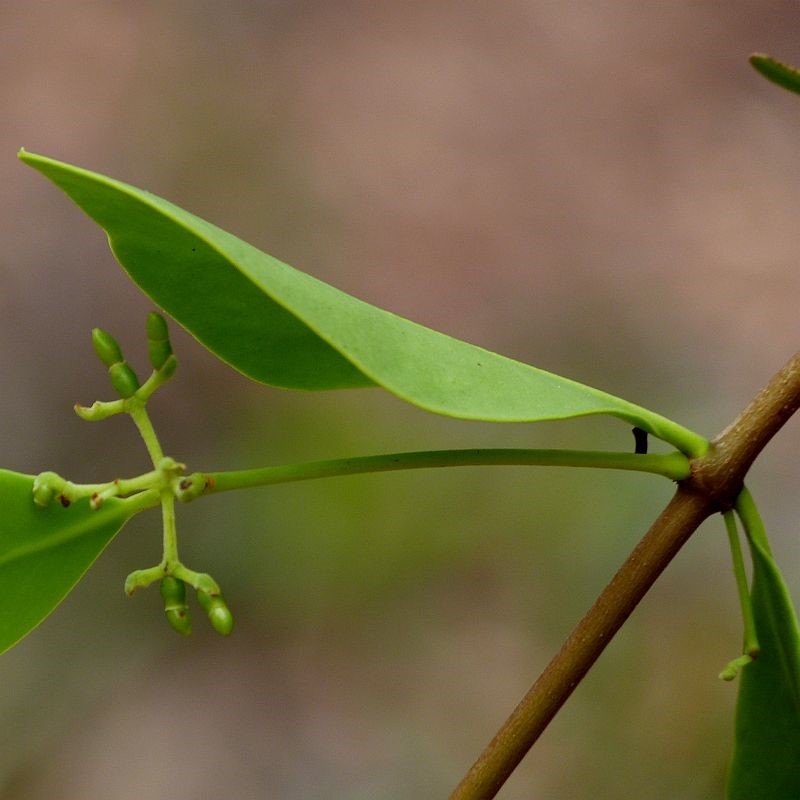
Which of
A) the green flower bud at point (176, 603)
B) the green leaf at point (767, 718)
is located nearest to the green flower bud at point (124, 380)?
the green flower bud at point (176, 603)

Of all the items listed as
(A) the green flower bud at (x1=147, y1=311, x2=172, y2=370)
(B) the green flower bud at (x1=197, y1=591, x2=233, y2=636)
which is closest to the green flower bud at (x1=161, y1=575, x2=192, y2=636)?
(B) the green flower bud at (x1=197, y1=591, x2=233, y2=636)

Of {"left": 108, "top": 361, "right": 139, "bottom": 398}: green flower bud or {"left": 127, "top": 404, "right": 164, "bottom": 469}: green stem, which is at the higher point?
{"left": 108, "top": 361, "right": 139, "bottom": 398}: green flower bud

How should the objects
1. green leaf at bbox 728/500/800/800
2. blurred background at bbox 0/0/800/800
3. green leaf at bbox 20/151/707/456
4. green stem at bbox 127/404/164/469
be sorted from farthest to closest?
1. blurred background at bbox 0/0/800/800
2. green leaf at bbox 728/500/800/800
3. green stem at bbox 127/404/164/469
4. green leaf at bbox 20/151/707/456

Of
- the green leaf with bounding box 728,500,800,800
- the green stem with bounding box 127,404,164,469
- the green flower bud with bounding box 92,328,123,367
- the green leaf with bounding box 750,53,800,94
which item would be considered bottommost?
the green leaf with bounding box 728,500,800,800

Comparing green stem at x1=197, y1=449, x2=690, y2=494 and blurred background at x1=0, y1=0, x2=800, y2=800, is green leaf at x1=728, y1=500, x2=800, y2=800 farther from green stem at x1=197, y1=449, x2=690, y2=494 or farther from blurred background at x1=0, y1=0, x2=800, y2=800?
blurred background at x1=0, y1=0, x2=800, y2=800

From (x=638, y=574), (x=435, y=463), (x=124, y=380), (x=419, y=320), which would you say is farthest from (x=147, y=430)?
(x=419, y=320)

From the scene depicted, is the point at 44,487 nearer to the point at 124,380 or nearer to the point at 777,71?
the point at 124,380

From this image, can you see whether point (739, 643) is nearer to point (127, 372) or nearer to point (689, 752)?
point (689, 752)
